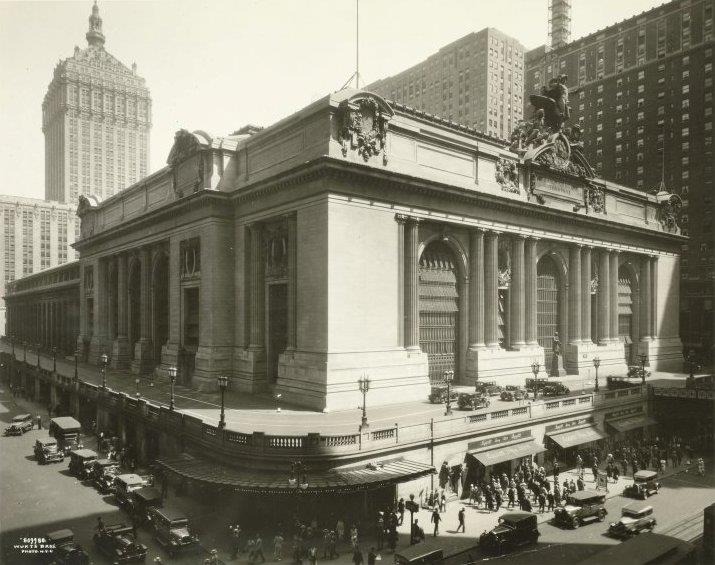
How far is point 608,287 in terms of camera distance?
5662cm

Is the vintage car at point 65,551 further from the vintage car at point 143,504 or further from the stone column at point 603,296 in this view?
the stone column at point 603,296

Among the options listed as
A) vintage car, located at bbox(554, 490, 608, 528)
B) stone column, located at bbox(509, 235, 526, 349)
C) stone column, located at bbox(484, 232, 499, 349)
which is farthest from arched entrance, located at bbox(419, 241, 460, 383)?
vintage car, located at bbox(554, 490, 608, 528)

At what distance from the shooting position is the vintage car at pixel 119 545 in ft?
68.2

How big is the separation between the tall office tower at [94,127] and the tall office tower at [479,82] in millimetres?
56191

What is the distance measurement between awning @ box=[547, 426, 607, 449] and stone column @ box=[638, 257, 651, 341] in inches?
1164

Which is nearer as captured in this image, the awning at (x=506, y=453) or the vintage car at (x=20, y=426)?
the awning at (x=506, y=453)

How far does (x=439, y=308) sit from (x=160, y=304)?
2569 cm

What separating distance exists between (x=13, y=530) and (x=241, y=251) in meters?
22.6

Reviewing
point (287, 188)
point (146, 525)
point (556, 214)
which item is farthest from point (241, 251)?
point (556, 214)

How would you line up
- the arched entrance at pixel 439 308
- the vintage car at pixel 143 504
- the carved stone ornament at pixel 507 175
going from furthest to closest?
the carved stone ornament at pixel 507 175, the arched entrance at pixel 439 308, the vintage car at pixel 143 504

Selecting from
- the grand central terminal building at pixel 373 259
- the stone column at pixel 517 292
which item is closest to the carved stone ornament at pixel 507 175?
the grand central terminal building at pixel 373 259

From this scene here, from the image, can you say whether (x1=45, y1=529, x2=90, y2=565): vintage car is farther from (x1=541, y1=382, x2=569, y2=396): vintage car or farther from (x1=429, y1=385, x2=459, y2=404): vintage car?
(x1=541, y1=382, x2=569, y2=396): vintage car

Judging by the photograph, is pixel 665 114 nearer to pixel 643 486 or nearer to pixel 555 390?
pixel 555 390

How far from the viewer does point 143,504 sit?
2434cm
